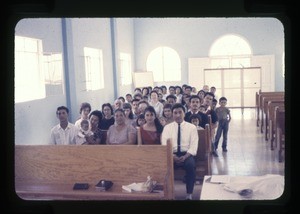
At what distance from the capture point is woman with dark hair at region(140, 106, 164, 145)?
329cm

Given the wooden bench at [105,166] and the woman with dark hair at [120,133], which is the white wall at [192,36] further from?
the wooden bench at [105,166]

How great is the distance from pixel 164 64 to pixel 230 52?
1.70 meters

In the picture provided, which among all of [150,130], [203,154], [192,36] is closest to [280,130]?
[203,154]

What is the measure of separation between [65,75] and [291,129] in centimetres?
400

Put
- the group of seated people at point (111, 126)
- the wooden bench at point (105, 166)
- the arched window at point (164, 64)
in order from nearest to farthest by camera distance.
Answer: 1. the wooden bench at point (105, 166)
2. the group of seated people at point (111, 126)
3. the arched window at point (164, 64)

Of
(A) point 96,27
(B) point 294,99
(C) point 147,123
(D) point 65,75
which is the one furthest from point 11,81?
(A) point 96,27

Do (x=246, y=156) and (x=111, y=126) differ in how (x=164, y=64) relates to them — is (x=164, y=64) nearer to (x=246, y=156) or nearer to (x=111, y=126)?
(x=246, y=156)

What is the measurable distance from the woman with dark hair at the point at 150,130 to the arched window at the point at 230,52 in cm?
603

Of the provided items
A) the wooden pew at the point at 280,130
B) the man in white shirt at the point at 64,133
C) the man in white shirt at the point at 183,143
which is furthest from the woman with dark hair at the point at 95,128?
the wooden pew at the point at 280,130

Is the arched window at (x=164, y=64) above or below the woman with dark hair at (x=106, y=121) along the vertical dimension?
above

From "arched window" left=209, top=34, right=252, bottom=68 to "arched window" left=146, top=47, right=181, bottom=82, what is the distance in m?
0.92

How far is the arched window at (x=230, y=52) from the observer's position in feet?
29.7

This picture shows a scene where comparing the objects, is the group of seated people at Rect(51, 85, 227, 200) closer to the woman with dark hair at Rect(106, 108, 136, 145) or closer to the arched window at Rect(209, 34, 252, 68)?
the woman with dark hair at Rect(106, 108, 136, 145)

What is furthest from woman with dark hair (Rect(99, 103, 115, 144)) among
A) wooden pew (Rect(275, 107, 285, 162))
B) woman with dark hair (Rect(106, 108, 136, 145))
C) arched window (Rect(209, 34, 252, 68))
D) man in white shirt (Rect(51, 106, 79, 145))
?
arched window (Rect(209, 34, 252, 68))
